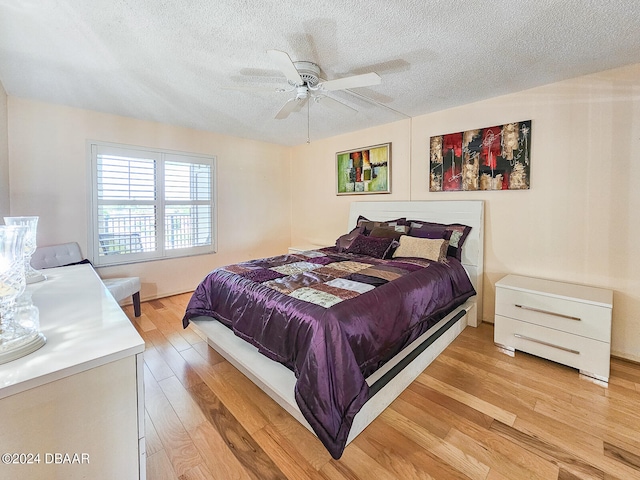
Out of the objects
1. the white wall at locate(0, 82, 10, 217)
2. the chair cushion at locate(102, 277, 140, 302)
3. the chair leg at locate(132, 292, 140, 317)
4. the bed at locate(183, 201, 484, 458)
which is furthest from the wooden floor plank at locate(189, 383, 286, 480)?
the white wall at locate(0, 82, 10, 217)

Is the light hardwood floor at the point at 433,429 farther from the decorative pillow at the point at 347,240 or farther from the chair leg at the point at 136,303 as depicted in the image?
the decorative pillow at the point at 347,240

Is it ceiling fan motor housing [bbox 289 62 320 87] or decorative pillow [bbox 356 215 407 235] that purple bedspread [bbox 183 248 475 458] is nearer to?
decorative pillow [bbox 356 215 407 235]

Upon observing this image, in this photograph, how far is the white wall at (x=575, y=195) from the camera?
230 cm

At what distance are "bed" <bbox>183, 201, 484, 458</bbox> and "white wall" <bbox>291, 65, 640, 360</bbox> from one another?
33cm

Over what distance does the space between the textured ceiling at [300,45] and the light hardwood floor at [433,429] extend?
2261 millimetres

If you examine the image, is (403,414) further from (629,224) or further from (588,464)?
(629,224)

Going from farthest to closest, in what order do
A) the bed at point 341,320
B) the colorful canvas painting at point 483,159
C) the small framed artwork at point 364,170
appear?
the small framed artwork at point 364,170 < the colorful canvas painting at point 483,159 < the bed at point 341,320

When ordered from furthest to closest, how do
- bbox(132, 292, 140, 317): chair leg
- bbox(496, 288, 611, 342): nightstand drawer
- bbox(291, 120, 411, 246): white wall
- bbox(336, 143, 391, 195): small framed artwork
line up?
bbox(336, 143, 391, 195): small framed artwork
bbox(291, 120, 411, 246): white wall
bbox(132, 292, 140, 317): chair leg
bbox(496, 288, 611, 342): nightstand drawer

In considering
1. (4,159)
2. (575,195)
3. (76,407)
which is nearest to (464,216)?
(575,195)

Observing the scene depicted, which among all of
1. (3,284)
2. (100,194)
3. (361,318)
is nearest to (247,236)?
(100,194)

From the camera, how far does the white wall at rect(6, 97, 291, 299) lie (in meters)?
2.98

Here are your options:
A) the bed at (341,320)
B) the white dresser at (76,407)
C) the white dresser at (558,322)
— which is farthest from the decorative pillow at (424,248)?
the white dresser at (76,407)

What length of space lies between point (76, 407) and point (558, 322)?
2.94 metres

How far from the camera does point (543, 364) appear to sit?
2.32 m
